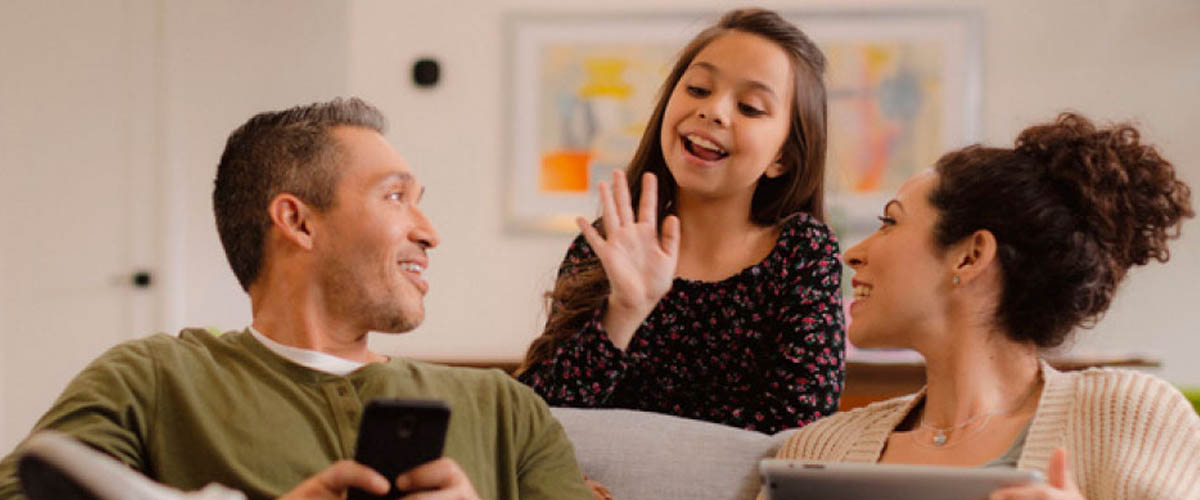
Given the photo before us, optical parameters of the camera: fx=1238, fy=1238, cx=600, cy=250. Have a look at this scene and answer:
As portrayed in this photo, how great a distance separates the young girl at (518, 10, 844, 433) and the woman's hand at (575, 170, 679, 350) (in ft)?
0.38

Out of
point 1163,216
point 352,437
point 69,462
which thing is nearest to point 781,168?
point 1163,216

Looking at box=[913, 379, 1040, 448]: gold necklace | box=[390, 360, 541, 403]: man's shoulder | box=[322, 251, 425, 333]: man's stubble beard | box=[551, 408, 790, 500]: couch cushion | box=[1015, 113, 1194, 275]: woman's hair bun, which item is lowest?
box=[551, 408, 790, 500]: couch cushion

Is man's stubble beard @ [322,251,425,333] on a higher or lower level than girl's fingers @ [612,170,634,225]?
lower

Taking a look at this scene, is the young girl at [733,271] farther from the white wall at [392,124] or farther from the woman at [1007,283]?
the white wall at [392,124]

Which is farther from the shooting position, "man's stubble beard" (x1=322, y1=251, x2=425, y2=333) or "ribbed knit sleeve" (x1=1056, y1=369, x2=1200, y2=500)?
"man's stubble beard" (x1=322, y1=251, x2=425, y2=333)

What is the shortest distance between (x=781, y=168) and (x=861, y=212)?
277cm

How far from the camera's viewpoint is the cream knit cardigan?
62.7 inches

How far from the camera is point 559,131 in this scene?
519 cm

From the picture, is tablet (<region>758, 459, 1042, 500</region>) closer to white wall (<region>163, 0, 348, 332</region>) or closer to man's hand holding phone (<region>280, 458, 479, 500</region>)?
man's hand holding phone (<region>280, 458, 479, 500</region>)

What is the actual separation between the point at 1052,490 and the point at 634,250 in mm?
770

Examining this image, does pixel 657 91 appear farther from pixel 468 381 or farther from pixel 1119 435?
pixel 1119 435

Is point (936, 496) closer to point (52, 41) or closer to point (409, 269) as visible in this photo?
point (409, 269)

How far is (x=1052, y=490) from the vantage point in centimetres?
141

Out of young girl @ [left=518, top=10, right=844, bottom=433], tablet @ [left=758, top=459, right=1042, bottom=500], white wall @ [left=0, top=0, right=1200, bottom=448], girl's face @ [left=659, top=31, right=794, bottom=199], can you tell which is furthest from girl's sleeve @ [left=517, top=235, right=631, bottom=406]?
white wall @ [left=0, top=0, right=1200, bottom=448]
